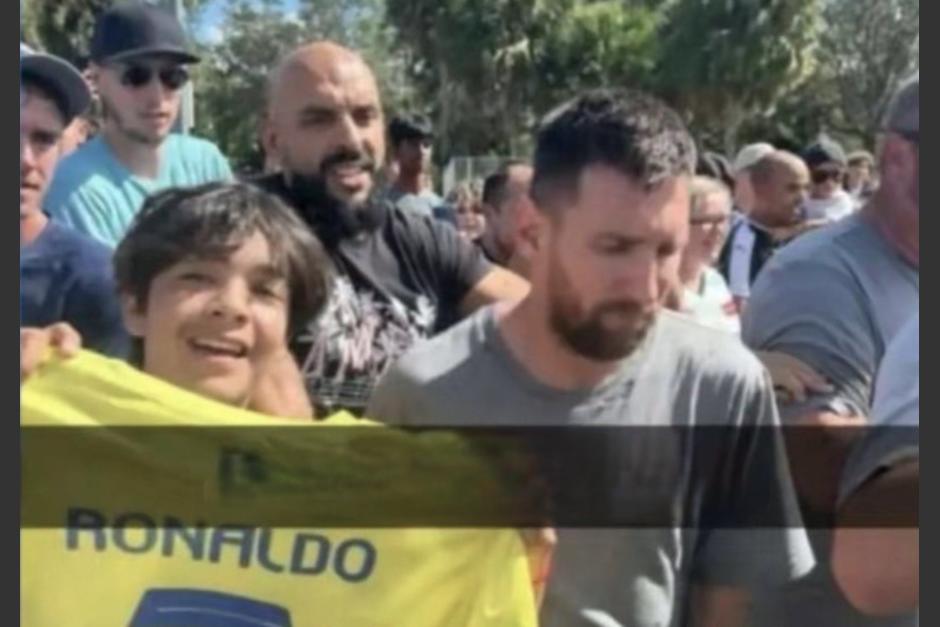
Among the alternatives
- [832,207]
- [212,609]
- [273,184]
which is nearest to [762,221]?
[832,207]

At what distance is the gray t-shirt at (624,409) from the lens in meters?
2.92

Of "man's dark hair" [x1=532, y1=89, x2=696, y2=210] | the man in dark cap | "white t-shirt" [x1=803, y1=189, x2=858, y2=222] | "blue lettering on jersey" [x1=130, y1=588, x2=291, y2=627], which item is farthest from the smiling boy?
"white t-shirt" [x1=803, y1=189, x2=858, y2=222]

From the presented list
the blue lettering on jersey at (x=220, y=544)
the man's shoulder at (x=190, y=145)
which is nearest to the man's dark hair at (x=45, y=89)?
the man's shoulder at (x=190, y=145)

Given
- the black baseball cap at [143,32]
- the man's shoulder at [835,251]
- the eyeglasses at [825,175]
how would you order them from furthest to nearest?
the man's shoulder at [835,251], the eyeglasses at [825,175], the black baseball cap at [143,32]

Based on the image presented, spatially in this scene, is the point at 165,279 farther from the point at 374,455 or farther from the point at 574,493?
the point at 574,493

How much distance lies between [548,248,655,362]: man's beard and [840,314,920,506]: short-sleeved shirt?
0.31m

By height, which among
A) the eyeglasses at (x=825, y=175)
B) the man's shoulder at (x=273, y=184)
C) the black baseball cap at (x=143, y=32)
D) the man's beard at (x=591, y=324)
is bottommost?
the man's beard at (x=591, y=324)

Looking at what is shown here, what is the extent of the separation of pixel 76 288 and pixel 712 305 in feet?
2.68

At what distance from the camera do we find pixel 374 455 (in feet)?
9.45

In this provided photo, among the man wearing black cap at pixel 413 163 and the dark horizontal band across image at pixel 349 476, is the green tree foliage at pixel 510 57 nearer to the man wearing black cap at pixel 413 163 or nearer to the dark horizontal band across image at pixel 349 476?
the man wearing black cap at pixel 413 163

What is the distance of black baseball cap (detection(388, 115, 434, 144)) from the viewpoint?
2.86m

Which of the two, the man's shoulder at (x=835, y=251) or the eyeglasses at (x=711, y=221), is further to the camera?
the man's shoulder at (x=835, y=251)

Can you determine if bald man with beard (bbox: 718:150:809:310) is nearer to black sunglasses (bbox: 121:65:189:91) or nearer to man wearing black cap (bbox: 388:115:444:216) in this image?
man wearing black cap (bbox: 388:115:444:216)

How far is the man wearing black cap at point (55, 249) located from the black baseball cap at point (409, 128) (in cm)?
39
